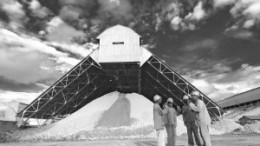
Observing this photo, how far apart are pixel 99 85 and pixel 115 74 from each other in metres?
4.05

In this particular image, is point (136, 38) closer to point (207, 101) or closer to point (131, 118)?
point (131, 118)

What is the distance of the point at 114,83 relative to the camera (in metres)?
22.9

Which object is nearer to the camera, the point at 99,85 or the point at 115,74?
the point at 115,74

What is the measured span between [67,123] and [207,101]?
527 inches

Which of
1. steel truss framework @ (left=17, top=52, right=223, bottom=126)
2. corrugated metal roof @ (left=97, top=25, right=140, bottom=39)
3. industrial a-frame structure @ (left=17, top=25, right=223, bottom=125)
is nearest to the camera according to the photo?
industrial a-frame structure @ (left=17, top=25, right=223, bottom=125)

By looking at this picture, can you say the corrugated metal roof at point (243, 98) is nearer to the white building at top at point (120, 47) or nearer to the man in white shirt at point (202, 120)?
the white building at top at point (120, 47)

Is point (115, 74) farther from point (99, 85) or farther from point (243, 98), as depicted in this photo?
point (243, 98)

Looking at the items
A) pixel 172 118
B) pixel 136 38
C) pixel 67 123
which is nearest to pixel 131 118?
pixel 67 123

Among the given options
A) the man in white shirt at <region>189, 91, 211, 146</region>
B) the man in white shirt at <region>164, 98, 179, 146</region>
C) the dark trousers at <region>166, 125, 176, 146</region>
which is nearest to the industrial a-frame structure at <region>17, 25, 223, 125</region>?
the man in white shirt at <region>164, 98, 179, 146</region>

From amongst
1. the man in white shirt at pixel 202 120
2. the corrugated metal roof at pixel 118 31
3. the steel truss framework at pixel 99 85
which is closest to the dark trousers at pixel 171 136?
the man in white shirt at pixel 202 120

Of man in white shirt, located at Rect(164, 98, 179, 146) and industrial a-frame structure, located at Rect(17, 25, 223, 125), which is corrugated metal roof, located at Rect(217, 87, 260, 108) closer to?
industrial a-frame structure, located at Rect(17, 25, 223, 125)

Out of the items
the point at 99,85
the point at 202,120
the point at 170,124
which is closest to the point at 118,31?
the point at 99,85

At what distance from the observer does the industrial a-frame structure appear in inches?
645

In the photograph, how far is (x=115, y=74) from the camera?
19422 millimetres
